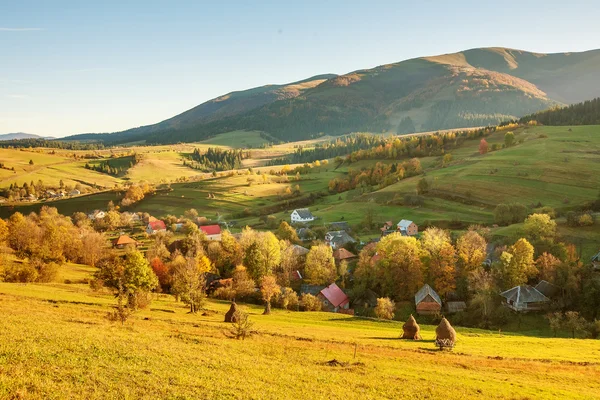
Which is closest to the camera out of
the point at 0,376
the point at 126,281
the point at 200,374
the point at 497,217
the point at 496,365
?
the point at 0,376

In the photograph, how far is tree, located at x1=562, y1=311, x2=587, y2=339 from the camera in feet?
179

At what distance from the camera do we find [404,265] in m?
72.8

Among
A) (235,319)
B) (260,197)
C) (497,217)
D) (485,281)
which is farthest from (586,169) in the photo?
(235,319)

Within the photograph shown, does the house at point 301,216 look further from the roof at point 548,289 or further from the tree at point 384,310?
the roof at point 548,289

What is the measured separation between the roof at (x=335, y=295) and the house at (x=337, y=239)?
29145 millimetres

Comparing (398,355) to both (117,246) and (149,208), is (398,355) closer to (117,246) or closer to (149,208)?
(117,246)

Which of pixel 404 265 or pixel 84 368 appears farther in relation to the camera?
pixel 404 265

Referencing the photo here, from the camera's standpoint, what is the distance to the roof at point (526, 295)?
63531 millimetres

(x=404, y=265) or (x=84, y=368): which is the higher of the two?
(x=84, y=368)

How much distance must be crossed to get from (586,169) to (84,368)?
523 feet

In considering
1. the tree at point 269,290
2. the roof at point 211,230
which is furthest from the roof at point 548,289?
→ the roof at point 211,230

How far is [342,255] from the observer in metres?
93.4

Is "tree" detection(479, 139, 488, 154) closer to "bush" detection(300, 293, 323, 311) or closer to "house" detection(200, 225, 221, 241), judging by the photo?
"house" detection(200, 225, 221, 241)

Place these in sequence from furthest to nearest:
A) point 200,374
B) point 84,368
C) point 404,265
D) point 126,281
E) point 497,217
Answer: point 497,217, point 404,265, point 126,281, point 200,374, point 84,368
